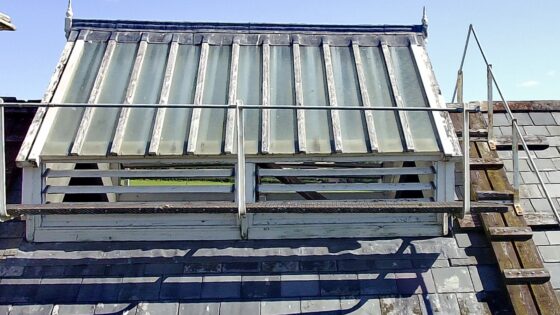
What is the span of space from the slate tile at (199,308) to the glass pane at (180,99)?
3.85ft

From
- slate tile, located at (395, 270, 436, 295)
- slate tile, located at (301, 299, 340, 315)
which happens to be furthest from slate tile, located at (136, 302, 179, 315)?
slate tile, located at (395, 270, 436, 295)

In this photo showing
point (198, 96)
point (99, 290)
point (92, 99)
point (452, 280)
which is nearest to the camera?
point (99, 290)

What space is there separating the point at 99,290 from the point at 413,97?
3042 millimetres

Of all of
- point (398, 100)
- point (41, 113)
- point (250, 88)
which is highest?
point (250, 88)

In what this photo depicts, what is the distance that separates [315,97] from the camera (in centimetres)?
450

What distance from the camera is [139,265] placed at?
3.87m

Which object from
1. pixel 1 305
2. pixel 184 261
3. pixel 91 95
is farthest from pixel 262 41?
pixel 1 305

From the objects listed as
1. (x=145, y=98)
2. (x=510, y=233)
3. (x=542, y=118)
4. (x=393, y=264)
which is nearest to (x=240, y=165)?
(x=145, y=98)

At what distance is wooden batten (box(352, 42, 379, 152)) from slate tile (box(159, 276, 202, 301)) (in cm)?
171

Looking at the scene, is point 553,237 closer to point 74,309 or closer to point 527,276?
point 527,276

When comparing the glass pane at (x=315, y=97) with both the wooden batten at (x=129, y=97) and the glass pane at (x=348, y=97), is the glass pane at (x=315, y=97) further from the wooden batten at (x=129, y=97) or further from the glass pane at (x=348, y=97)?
the wooden batten at (x=129, y=97)

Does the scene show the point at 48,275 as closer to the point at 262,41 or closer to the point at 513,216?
the point at 262,41

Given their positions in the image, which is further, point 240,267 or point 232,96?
point 232,96

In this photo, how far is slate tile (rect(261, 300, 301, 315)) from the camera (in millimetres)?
3523
